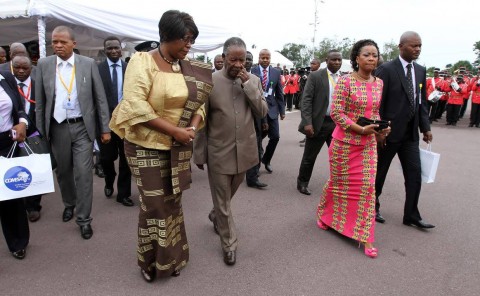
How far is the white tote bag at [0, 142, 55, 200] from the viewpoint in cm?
271

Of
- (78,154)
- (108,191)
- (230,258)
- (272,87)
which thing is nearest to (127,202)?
(108,191)

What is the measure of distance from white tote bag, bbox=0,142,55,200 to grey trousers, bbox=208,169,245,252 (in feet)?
4.53

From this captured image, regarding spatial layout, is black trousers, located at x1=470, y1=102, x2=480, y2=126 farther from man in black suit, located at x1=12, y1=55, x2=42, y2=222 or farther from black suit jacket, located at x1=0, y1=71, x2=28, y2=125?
black suit jacket, located at x1=0, y1=71, x2=28, y2=125

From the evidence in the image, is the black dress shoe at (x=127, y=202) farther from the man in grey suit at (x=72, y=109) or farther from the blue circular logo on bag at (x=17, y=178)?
the blue circular logo on bag at (x=17, y=178)

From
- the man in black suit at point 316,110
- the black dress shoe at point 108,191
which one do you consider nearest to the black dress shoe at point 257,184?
the man in black suit at point 316,110

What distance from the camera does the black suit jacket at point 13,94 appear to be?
2.89m

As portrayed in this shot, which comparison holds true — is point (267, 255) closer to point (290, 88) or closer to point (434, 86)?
point (434, 86)

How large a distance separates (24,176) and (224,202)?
5.35ft

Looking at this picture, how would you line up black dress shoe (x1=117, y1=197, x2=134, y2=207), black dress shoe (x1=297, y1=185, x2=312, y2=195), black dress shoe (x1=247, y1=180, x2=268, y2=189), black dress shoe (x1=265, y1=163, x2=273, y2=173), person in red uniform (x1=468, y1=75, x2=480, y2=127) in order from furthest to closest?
1. person in red uniform (x1=468, y1=75, x2=480, y2=127)
2. black dress shoe (x1=265, y1=163, x2=273, y2=173)
3. black dress shoe (x1=247, y1=180, x2=268, y2=189)
4. black dress shoe (x1=297, y1=185, x2=312, y2=195)
5. black dress shoe (x1=117, y1=197, x2=134, y2=207)

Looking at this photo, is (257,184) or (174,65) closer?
(174,65)

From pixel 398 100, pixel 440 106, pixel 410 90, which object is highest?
pixel 410 90

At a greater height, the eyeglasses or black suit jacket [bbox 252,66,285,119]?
the eyeglasses

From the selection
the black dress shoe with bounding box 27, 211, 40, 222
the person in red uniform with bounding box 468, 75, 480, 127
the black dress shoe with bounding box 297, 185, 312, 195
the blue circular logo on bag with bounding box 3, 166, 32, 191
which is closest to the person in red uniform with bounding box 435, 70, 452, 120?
the person in red uniform with bounding box 468, 75, 480, 127

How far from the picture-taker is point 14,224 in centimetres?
307
